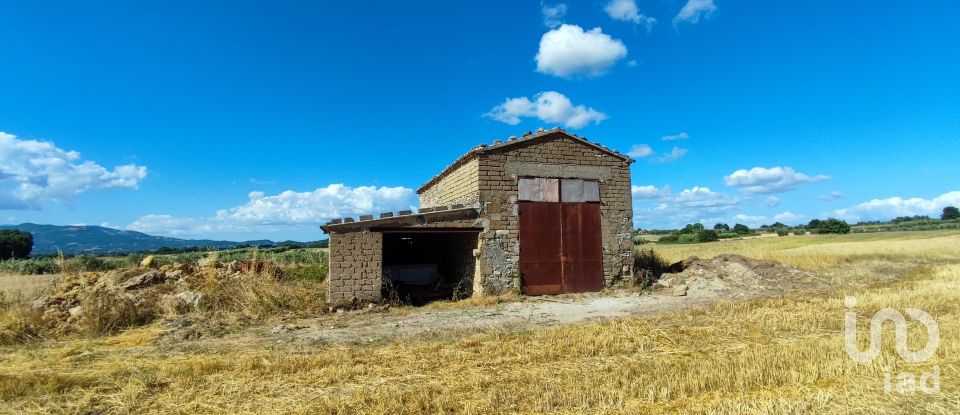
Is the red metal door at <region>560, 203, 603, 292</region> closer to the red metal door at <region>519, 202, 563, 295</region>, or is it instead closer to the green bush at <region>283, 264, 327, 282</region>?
the red metal door at <region>519, 202, 563, 295</region>

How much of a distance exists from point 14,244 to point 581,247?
53.5 m

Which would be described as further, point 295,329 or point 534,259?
point 534,259

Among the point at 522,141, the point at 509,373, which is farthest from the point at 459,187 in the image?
the point at 509,373

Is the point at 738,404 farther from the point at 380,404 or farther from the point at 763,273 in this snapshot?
the point at 763,273

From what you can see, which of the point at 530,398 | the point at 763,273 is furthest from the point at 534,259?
Answer: the point at 530,398

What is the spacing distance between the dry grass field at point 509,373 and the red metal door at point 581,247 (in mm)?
5672

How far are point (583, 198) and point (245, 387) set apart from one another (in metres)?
11.2

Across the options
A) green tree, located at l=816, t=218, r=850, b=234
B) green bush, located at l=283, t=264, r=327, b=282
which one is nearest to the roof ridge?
green bush, located at l=283, t=264, r=327, b=282

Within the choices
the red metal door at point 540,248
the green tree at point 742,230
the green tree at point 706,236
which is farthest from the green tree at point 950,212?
the red metal door at point 540,248

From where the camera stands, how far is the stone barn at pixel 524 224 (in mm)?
12859

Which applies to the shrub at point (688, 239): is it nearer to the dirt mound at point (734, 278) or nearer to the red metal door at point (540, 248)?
the dirt mound at point (734, 278)

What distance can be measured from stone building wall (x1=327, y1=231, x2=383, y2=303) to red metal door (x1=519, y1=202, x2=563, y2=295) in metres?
4.20

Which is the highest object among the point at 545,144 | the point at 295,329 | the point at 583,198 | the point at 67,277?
the point at 545,144

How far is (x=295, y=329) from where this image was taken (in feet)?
31.3
